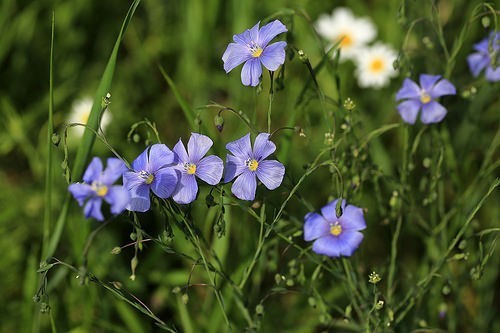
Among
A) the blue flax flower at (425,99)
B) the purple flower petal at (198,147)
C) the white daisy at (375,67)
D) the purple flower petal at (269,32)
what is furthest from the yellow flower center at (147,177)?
the white daisy at (375,67)

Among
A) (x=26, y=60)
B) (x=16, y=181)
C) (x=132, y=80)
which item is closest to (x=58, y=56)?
(x=26, y=60)


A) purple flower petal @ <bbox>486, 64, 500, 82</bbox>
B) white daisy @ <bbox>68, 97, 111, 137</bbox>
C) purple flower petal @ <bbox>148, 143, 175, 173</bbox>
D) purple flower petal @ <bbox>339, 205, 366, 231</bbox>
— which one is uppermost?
purple flower petal @ <bbox>148, 143, 175, 173</bbox>

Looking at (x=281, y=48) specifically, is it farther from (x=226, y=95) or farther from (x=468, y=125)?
(x=226, y=95)

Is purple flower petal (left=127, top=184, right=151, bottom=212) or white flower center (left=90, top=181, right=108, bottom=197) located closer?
purple flower petal (left=127, top=184, right=151, bottom=212)

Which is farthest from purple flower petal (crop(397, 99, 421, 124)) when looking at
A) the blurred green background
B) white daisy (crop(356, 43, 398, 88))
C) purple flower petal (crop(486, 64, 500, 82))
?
white daisy (crop(356, 43, 398, 88))

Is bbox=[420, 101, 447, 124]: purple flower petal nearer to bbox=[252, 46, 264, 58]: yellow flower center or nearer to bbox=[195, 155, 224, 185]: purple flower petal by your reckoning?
bbox=[252, 46, 264, 58]: yellow flower center

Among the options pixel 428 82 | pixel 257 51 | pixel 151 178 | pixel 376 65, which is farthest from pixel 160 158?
pixel 376 65
